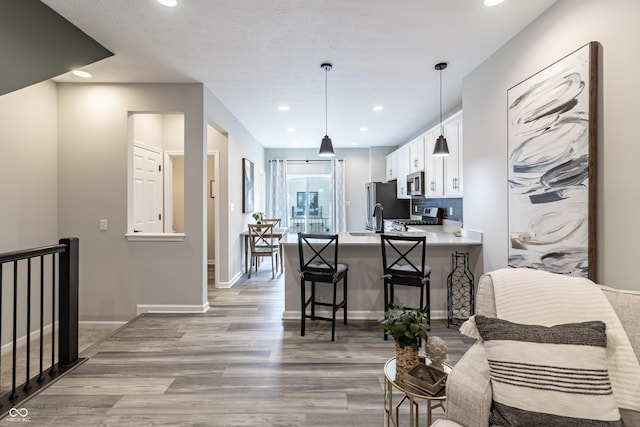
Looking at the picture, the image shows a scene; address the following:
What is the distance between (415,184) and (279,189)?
148 inches

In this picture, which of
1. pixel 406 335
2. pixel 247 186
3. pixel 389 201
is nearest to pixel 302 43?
pixel 406 335

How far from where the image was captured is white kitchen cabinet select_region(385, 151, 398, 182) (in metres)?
A: 6.97

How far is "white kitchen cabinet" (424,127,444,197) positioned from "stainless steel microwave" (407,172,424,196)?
71 millimetres

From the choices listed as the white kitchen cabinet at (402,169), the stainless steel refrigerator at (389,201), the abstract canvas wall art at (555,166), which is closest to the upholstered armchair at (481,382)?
the abstract canvas wall art at (555,166)

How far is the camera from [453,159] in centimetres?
416

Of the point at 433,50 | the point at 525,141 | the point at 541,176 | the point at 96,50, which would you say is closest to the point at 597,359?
the point at 541,176

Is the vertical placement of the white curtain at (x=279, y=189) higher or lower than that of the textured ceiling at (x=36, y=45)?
lower

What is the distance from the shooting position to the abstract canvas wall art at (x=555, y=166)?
205 cm

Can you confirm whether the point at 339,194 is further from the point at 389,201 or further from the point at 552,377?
the point at 552,377

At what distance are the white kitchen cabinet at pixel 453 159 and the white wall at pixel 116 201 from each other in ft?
10.2

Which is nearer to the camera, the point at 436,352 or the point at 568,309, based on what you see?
the point at 568,309

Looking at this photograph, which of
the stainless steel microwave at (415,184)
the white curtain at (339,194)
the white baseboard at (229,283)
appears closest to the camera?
the white baseboard at (229,283)

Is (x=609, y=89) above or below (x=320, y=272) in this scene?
above

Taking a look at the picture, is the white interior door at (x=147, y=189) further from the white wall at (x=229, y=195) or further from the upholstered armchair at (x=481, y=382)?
the upholstered armchair at (x=481, y=382)
